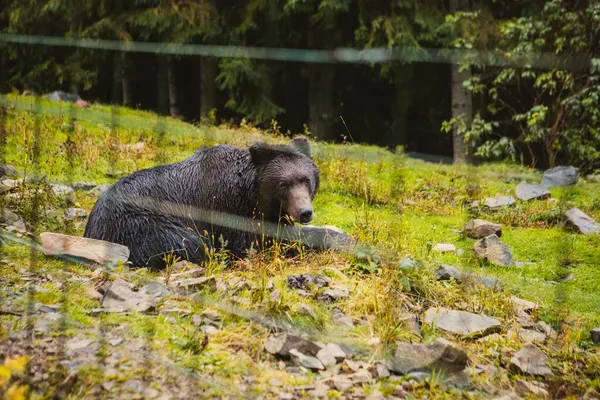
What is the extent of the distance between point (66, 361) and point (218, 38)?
1325 centimetres

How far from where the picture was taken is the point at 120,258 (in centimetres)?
430

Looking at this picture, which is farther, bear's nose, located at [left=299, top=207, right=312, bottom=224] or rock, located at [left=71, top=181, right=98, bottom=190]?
rock, located at [left=71, top=181, right=98, bottom=190]

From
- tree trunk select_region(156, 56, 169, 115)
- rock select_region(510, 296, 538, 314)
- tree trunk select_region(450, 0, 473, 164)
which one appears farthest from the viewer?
tree trunk select_region(156, 56, 169, 115)

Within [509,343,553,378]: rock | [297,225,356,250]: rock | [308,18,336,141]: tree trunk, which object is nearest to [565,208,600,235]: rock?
[297,225,356,250]: rock

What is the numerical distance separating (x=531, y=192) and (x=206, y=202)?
498 centimetres

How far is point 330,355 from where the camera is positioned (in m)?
3.09

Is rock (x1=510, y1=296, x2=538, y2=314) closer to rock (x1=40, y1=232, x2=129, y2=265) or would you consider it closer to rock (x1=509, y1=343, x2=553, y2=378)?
rock (x1=509, y1=343, x2=553, y2=378)

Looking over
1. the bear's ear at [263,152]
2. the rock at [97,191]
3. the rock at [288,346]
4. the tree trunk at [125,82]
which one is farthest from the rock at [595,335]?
the tree trunk at [125,82]

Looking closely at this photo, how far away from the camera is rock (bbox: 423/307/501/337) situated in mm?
3570

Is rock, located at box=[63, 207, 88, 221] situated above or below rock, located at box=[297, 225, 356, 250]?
below

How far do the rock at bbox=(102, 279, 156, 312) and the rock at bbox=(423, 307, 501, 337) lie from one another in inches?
66.4

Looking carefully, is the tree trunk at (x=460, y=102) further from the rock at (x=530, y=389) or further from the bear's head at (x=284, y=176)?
the rock at (x=530, y=389)

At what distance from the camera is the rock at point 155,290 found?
142 inches

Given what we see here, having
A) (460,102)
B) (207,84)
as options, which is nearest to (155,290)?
(460,102)
